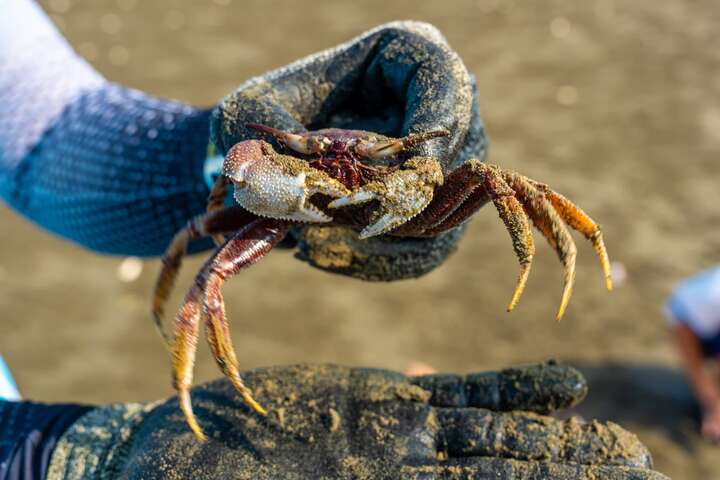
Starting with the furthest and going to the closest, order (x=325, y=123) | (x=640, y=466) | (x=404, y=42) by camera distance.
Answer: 1. (x=325, y=123)
2. (x=404, y=42)
3. (x=640, y=466)

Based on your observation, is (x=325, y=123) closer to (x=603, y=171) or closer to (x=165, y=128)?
(x=165, y=128)

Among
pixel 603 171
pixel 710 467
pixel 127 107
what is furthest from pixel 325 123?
pixel 603 171

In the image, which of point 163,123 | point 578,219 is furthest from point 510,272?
point 578,219

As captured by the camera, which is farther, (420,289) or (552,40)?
(552,40)

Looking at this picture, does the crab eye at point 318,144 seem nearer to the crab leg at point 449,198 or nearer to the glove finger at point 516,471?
the crab leg at point 449,198

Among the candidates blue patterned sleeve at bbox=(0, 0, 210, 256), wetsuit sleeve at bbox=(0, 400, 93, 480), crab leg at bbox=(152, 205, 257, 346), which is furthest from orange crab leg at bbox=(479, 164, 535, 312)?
wetsuit sleeve at bbox=(0, 400, 93, 480)

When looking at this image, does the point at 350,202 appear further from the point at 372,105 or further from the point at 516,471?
the point at 516,471

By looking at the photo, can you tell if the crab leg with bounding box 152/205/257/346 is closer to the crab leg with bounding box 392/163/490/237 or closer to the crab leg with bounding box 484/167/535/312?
the crab leg with bounding box 392/163/490/237

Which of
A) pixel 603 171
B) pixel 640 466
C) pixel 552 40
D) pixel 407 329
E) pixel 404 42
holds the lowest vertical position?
pixel 407 329
